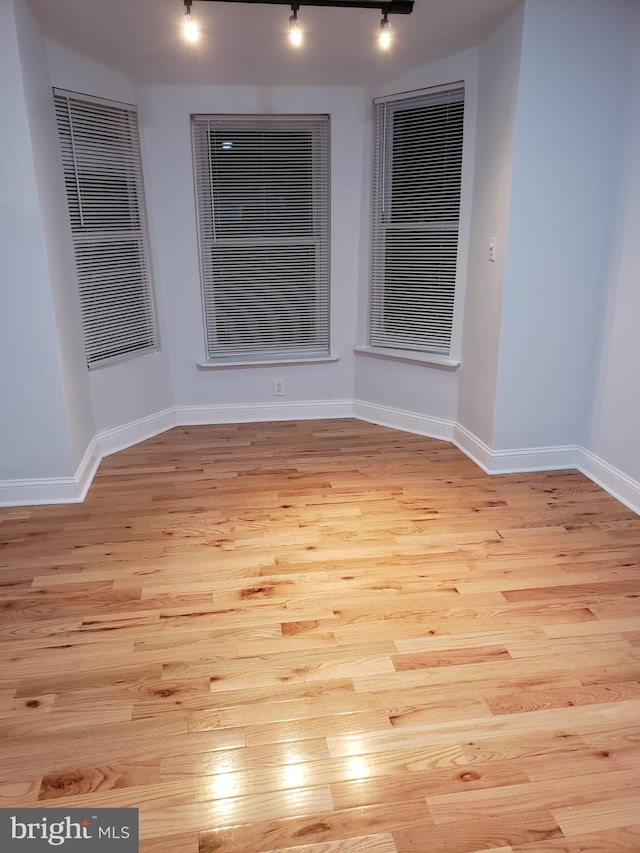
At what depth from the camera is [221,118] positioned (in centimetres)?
401

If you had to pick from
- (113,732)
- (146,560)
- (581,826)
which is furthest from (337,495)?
(581,826)

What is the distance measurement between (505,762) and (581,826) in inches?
9.0

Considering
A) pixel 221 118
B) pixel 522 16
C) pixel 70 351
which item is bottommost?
pixel 70 351

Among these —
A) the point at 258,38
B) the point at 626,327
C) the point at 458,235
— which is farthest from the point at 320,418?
the point at 258,38

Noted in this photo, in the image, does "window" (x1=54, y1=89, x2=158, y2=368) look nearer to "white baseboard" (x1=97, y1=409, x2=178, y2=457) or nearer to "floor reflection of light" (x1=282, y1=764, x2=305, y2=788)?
"white baseboard" (x1=97, y1=409, x2=178, y2=457)

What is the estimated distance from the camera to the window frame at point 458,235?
3.63 m

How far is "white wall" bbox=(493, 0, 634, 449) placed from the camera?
296cm

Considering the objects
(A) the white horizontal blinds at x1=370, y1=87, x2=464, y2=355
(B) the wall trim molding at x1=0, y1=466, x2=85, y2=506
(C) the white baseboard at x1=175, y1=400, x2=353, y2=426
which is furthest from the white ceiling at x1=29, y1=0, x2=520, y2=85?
(B) the wall trim molding at x1=0, y1=466, x2=85, y2=506

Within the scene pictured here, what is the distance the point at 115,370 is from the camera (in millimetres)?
3916

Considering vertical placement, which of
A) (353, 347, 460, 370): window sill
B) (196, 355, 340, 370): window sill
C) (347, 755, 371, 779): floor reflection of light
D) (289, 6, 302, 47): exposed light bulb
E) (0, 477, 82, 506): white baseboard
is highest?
(289, 6, 302, 47): exposed light bulb

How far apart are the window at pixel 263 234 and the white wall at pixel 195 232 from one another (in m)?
0.07

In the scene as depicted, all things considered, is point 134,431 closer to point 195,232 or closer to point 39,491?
point 39,491

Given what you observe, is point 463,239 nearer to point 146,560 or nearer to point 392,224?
point 392,224

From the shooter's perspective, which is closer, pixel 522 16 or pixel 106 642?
pixel 106 642
